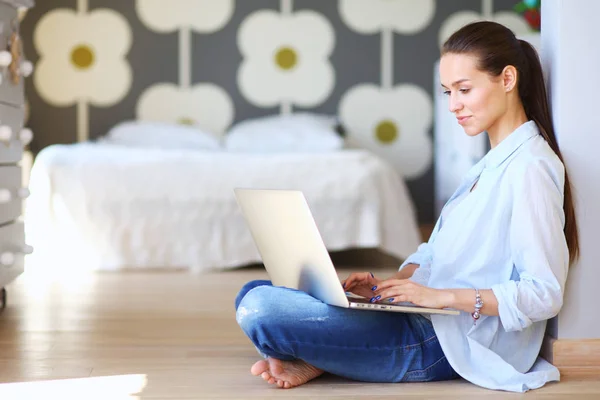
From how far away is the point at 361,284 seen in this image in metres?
1.78

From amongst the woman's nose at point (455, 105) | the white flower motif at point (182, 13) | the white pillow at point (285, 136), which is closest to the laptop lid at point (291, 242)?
the woman's nose at point (455, 105)

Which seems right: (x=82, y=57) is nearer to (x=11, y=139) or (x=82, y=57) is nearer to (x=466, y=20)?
(x=466, y=20)

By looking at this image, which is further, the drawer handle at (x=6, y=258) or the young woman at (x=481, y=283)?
the drawer handle at (x=6, y=258)

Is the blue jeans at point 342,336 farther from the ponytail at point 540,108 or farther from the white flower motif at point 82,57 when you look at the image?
the white flower motif at point 82,57

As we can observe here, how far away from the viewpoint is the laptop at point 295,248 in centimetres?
152

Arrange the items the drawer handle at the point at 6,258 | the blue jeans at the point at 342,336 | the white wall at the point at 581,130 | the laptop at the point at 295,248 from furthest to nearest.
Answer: the drawer handle at the point at 6,258
the white wall at the point at 581,130
the blue jeans at the point at 342,336
the laptop at the point at 295,248

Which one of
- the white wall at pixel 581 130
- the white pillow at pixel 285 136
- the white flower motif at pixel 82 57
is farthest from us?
the white flower motif at pixel 82 57

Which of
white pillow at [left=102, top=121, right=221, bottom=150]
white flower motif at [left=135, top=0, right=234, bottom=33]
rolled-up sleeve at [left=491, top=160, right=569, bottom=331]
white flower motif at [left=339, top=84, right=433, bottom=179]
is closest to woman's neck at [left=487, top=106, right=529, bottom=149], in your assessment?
rolled-up sleeve at [left=491, top=160, right=569, bottom=331]

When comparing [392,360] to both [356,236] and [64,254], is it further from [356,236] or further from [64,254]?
[64,254]

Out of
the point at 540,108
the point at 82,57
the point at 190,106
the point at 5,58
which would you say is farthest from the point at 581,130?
the point at 82,57

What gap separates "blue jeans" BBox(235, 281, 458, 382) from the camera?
1621 millimetres

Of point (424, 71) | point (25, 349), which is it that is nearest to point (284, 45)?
point (424, 71)

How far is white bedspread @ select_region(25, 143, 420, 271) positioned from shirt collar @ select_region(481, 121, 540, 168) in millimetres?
2131

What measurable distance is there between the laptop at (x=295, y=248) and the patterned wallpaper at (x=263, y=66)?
350cm
